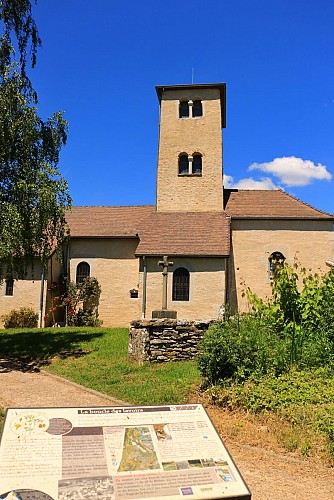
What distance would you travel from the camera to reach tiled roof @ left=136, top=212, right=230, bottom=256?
19.5 m

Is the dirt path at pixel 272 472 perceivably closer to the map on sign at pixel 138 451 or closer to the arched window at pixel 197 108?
Result: the map on sign at pixel 138 451

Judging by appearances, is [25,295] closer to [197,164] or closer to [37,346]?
[37,346]

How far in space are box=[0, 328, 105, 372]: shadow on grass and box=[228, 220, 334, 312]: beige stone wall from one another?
794 centimetres

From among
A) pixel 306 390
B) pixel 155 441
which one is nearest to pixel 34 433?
pixel 155 441

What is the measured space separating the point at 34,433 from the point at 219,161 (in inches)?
804

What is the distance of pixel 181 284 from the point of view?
1962 centimetres

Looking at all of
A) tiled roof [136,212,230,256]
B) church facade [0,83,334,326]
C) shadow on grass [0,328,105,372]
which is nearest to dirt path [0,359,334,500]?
shadow on grass [0,328,105,372]

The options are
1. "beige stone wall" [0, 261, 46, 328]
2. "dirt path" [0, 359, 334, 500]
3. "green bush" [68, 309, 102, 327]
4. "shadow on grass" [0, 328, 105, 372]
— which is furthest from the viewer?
"green bush" [68, 309, 102, 327]

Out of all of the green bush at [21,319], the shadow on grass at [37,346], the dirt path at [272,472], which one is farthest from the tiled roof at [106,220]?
the dirt path at [272,472]

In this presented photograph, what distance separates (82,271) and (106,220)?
3.50 meters

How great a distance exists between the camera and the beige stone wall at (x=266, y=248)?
68.9ft

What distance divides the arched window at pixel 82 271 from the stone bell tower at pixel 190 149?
5.38 m

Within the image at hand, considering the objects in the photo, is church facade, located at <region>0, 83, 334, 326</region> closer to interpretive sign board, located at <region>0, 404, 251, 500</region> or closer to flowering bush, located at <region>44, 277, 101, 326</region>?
flowering bush, located at <region>44, 277, 101, 326</region>

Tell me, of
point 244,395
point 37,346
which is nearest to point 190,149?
point 37,346
